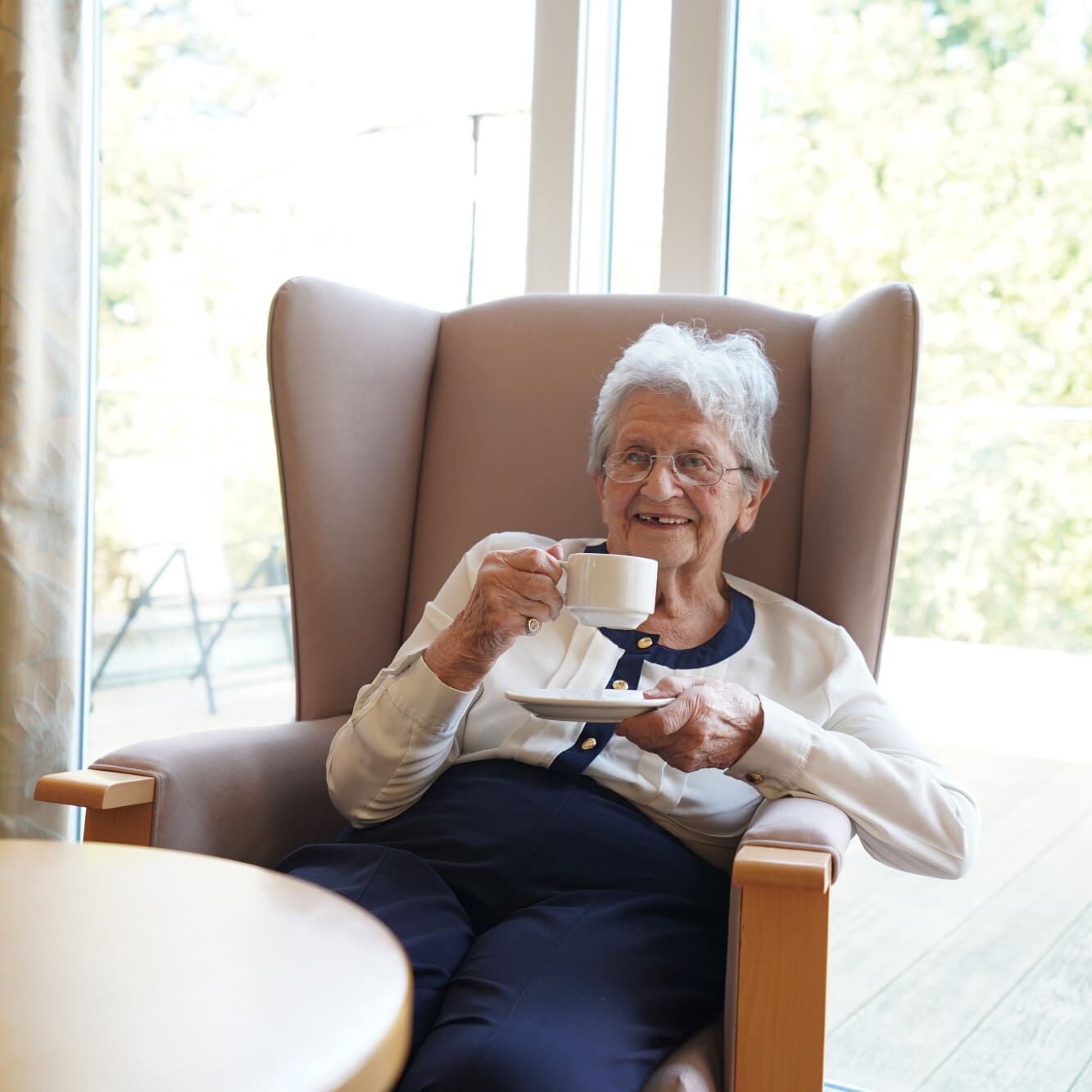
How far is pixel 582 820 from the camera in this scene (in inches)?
53.5

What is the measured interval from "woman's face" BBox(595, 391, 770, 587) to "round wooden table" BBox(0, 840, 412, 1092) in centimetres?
73

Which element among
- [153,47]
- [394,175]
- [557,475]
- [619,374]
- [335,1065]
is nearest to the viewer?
[335,1065]

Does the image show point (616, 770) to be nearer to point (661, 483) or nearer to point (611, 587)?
point (611, 587)

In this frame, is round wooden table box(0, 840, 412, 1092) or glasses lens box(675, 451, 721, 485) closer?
round wooden table box(0, 840, 412, 1092)

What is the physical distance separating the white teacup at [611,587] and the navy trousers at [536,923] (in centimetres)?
25

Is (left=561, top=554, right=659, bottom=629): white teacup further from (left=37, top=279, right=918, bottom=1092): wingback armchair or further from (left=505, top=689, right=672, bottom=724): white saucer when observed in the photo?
(left=37, top=279, right=918, bottom=1092): wingback armchair

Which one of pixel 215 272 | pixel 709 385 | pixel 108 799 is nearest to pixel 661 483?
pixel 709 385

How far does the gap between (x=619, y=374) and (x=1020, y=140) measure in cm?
78

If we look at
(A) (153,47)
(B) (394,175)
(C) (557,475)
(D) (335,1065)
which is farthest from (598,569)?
(A) (153,47)

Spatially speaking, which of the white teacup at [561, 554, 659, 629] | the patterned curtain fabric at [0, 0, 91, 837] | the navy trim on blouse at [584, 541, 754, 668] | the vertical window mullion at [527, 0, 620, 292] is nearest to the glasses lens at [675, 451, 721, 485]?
the navy trim on blouse at [584, 541, 754, 668]

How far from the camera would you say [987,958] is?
6.21 ft

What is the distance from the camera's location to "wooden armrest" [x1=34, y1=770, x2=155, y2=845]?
128 cm

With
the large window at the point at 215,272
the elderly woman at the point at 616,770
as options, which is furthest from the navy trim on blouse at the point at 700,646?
the large window at the point at 215,272

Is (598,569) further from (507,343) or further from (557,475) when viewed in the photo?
(507,343)
